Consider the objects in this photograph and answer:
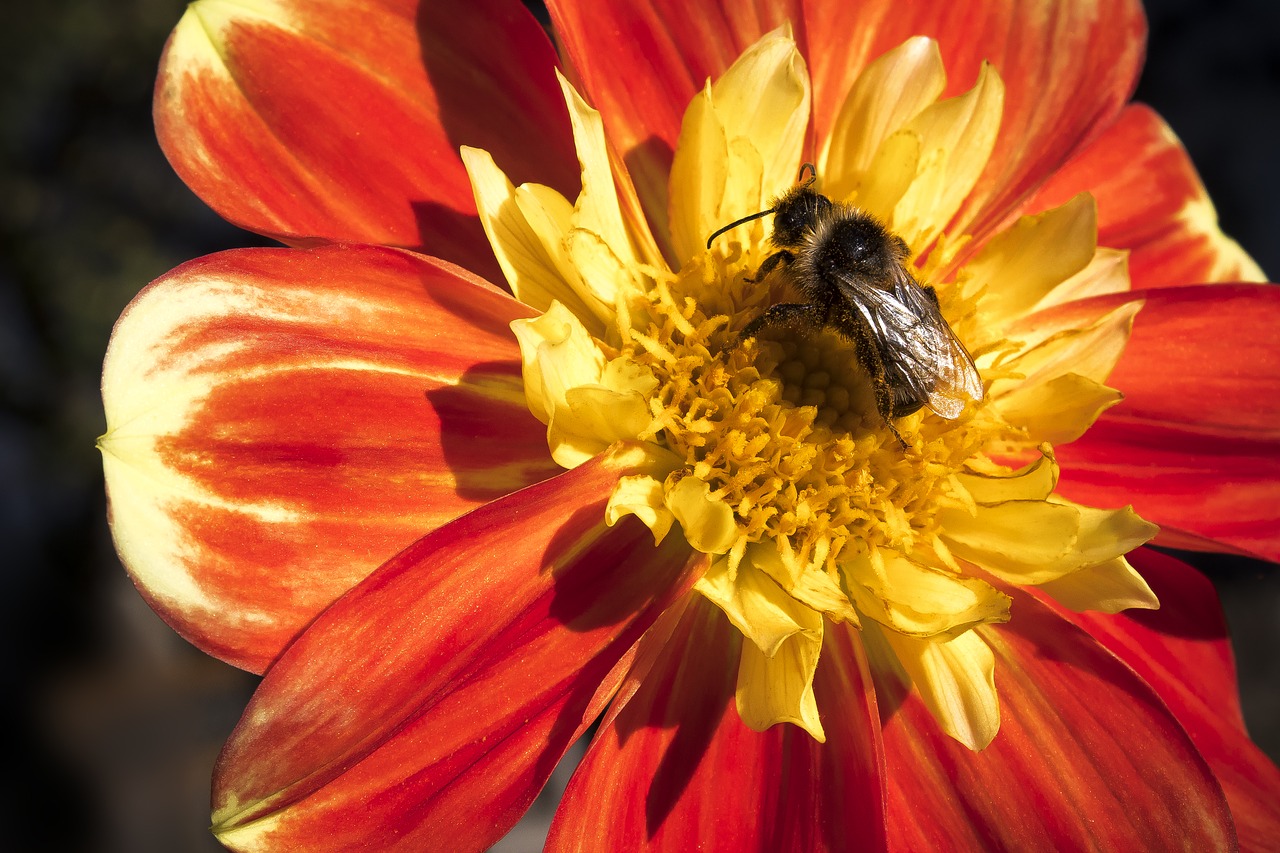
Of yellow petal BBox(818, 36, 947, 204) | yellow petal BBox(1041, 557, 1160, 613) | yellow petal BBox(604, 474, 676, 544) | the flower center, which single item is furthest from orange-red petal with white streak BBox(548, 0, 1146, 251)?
yellow petal BBox(1041, 557, 1160, 613)

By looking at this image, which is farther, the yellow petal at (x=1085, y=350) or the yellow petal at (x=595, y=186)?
the yellow petal at (x=1085, y=350)

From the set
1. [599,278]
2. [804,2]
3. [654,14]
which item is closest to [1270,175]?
[804,2]

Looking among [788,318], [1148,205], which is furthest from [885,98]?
[1148,205]

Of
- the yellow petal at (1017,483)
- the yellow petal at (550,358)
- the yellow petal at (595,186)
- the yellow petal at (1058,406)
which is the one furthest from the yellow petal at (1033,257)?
the yellow petal at (550,358)

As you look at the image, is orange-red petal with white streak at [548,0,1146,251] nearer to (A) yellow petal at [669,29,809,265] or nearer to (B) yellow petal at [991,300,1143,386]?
(A) yellow petal at [669,29,809,265]

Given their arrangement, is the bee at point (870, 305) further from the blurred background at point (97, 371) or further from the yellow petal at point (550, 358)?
the blurred background at point (97, 371)

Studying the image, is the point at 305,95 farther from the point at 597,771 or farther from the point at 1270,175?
the point at 1270,175

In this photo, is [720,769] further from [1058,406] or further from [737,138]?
[737,138]
